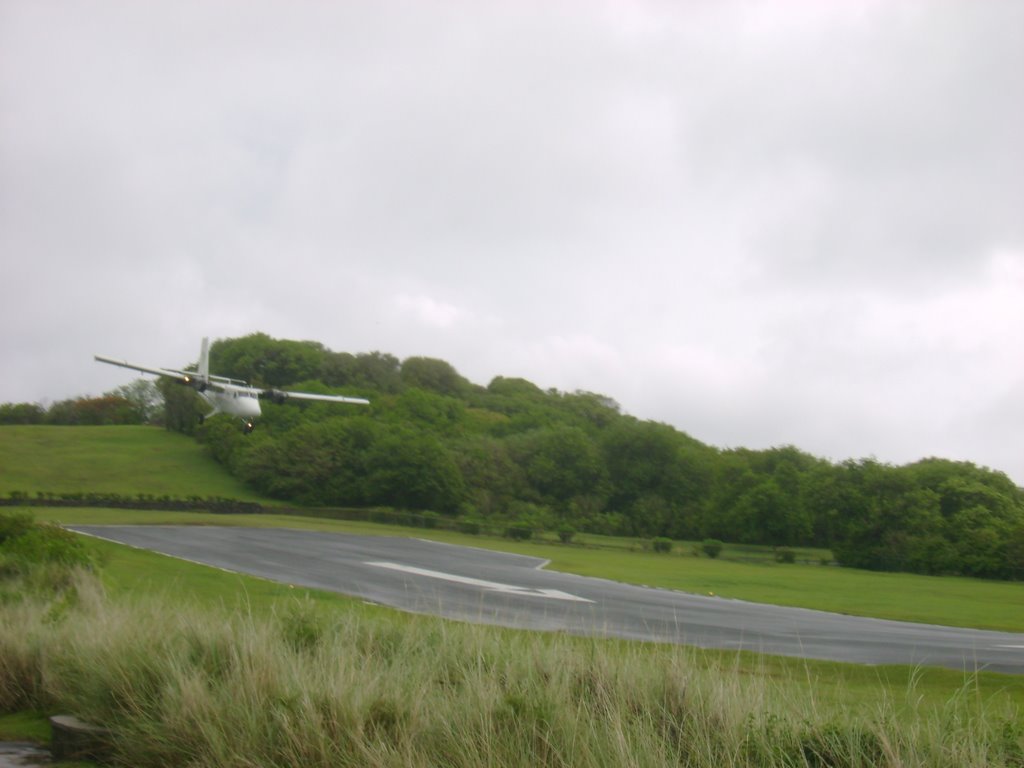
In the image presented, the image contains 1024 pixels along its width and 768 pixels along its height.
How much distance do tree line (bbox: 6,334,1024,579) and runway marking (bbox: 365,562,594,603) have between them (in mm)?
30759

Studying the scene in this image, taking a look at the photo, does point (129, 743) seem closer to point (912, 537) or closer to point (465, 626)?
point (465, 626)

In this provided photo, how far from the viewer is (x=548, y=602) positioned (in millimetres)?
22484

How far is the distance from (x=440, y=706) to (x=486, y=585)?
19.9m

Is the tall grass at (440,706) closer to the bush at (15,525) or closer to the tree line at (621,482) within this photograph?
the bush at (15,525)

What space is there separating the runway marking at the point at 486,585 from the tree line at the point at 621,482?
3076cm

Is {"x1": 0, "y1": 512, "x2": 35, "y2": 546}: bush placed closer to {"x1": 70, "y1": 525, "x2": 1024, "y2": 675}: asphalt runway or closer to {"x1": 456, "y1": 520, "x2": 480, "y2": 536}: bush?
{"x1": 70, "y1": 525, "x2": 1024, "y2": 675}: asphalt runway


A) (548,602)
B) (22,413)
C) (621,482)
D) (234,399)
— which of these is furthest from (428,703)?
(22,413)

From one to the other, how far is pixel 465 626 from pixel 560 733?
323 cm

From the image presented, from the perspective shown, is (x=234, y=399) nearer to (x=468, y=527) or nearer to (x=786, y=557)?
(x=468, y=527)

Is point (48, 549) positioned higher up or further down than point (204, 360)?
further down

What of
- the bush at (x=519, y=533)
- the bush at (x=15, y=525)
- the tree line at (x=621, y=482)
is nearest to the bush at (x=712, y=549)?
the tree line at (x=621, y=482)

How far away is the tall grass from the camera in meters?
5.61

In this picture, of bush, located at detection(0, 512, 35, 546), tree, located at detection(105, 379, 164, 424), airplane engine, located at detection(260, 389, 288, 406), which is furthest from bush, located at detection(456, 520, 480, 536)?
tree, located at detection(105, 379, 164, 424)

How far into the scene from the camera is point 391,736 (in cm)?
633
